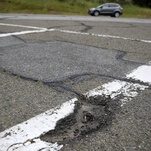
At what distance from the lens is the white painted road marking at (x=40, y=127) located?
2.17m

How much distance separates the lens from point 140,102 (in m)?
3.06

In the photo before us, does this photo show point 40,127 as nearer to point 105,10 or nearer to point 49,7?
point 105,10

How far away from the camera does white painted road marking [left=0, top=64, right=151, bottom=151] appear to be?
2166 mm

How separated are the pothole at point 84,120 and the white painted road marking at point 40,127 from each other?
0.07m

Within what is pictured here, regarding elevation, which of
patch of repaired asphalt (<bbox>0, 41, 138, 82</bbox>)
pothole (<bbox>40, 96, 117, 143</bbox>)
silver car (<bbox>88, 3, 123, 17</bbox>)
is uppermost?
silver car (<bbox>88, 3, 123, 17</bbox>)

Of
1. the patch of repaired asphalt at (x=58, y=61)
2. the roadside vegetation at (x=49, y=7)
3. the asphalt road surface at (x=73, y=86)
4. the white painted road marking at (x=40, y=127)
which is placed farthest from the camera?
the roadside vegetation at (x=49, y=7)

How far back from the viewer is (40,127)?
8.04ft

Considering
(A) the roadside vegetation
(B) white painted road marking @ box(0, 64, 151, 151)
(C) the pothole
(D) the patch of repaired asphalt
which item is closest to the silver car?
(A) the roadside vegetation

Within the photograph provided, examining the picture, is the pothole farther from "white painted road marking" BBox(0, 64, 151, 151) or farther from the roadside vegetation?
the roadside vegetation

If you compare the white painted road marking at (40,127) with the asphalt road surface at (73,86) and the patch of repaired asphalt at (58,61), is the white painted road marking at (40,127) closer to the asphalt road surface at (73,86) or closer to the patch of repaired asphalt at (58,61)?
the asphalt road surface at (73,86)

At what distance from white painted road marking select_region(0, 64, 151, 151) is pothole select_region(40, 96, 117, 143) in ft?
0.21

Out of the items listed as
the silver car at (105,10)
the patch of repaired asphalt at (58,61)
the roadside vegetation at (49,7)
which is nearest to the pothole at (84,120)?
the patch of repaired asphalt at (58,61)

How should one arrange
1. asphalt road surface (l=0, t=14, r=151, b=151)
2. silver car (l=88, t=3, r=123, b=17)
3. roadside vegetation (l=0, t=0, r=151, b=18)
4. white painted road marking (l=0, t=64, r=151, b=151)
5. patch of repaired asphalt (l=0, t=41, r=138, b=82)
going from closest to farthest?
white painted road marking (l=0, t=64, r=151, b=151) < asphalt road surface (l=0, t=14, r=151, b=151) < patch of repaired asphalt (l=0, t=41, r=138, b=82) < silver car (l=88, t=3, r=123, b=17) < roadside vegetation (l=0, t=0, r=151, b=18)

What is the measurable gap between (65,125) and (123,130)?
23.5 inches
